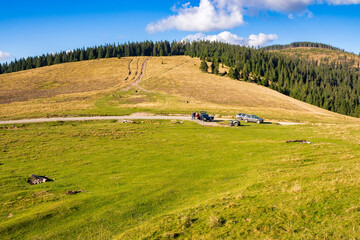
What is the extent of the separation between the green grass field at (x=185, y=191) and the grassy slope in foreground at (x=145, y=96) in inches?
1472

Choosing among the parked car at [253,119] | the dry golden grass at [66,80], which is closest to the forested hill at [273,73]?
the dry golden grass at [66,80]

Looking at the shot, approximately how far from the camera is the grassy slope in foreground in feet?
216

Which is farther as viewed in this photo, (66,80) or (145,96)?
(66,80)

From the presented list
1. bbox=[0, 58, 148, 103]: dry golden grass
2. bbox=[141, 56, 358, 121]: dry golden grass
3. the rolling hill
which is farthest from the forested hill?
the rolling hill

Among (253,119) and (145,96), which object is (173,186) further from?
(145,96)

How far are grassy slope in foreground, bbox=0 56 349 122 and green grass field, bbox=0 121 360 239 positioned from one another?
123 ft

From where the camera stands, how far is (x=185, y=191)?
1498 cm

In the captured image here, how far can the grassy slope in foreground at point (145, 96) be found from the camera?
65.8 meters

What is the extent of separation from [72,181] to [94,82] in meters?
110

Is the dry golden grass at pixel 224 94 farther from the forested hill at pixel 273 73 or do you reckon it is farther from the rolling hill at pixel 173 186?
the rolling hill at pixel 173 186

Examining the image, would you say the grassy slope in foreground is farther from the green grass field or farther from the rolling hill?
the green grass field

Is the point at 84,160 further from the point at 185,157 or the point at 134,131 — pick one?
the point at 134,131

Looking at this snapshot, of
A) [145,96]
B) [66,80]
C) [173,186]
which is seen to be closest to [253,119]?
[173,186]

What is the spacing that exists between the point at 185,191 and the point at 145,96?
76.1m
